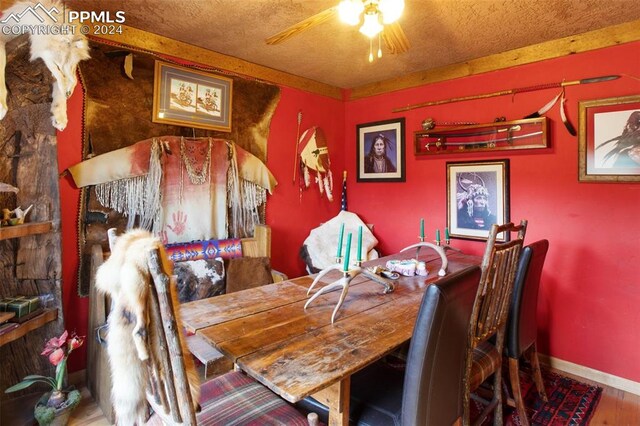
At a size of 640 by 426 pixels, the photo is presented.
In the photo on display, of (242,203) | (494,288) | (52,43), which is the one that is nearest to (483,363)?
(494,288)

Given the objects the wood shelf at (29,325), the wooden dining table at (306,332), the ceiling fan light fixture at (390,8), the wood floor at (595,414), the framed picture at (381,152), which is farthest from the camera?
the framed picture at (381,152)

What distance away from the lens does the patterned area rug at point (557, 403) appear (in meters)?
2.00

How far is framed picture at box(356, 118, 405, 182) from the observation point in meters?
3.42

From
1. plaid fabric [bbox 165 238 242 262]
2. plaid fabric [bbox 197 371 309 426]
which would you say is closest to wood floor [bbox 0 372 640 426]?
plaid fabric [bbox 165 238 242 262]

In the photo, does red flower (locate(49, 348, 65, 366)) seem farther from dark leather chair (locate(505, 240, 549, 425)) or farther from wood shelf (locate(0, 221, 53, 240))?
dark leather chair (locate(505, 240, 549, 425))

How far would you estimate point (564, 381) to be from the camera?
240 cm

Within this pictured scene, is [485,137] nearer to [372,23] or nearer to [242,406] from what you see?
[372,23]

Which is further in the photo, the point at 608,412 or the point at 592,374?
the point at 592,374

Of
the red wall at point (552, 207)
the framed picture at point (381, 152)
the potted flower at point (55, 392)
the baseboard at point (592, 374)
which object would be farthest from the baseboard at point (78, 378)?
the baseboard at point (592, 374)

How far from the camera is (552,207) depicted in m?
2.58

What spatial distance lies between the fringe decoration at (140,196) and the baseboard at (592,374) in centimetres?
291

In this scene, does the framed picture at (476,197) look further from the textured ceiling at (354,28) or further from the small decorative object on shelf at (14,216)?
the small decorative object on shelf at (14,216)

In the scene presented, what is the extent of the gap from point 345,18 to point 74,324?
7.63ft

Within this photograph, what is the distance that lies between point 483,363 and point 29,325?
7.16ft
